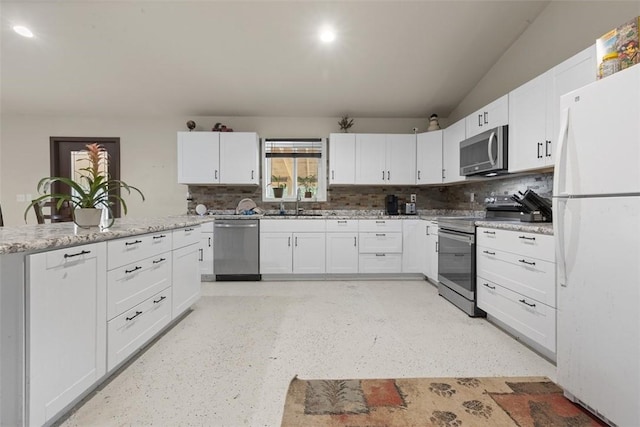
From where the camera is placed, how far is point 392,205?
4648mm

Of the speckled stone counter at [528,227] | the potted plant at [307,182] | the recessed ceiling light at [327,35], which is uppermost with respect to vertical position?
the recessed ceiling light at [327,35]

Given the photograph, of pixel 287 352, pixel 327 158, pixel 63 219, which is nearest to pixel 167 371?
pixel 287 352

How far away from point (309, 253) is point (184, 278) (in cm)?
184

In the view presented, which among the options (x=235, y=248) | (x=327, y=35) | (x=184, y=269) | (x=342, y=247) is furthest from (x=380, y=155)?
(x=184, y=269)

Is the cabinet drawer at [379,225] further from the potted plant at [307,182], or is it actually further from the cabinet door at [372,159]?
the potted plant at [307,182]

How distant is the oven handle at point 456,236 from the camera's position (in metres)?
2.87

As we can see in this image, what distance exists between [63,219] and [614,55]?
14.8 feet

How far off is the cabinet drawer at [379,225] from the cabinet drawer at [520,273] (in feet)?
5.07

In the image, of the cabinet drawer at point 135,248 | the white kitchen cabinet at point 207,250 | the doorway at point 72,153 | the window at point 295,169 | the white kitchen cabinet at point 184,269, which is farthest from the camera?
the window at point 295,169

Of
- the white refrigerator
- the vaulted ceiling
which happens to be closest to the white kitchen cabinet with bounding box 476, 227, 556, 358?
the white refrigerator

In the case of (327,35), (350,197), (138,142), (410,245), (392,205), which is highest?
(327,35)

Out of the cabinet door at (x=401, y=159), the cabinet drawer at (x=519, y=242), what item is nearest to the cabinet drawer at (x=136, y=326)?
the cabinet drawer at (x=519, y=242)

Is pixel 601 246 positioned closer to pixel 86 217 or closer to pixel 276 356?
pixel 276 356

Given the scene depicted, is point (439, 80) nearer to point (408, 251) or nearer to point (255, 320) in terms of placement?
point (408, 251)
